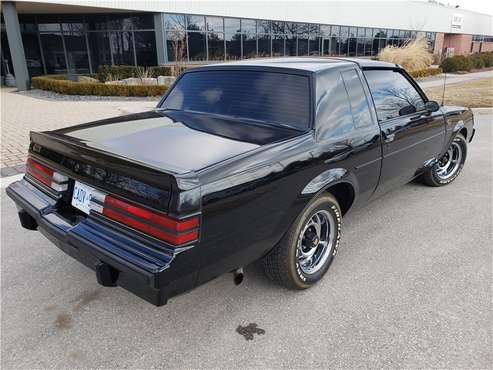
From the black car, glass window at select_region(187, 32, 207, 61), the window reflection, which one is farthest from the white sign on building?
the black car

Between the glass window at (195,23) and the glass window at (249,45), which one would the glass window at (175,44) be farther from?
the glass window at (249,45)

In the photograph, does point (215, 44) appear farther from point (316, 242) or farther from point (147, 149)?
point (147, 149)

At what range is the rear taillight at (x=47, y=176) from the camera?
2.55 metres

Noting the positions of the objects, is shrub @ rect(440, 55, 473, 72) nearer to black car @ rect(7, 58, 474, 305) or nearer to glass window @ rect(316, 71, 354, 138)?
black car @ rect(7, 58, 474, 305)

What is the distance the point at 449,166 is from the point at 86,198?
4.69m

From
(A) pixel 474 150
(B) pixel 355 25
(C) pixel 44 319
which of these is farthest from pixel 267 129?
(B) pixel 355 25

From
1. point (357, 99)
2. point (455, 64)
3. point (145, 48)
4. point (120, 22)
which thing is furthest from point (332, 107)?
point (455, 64)

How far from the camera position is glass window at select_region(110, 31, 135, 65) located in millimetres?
19828

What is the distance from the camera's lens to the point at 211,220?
6.52ft

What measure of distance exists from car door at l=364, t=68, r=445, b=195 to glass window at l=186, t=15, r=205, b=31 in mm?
17993

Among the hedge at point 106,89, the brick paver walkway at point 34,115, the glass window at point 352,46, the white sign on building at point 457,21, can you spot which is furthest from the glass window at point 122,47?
the white sign on building at point 457,21

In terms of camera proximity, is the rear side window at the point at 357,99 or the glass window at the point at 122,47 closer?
the rear side window at the point at 357,99

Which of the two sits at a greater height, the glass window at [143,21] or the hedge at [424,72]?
the glass window at [143,21]

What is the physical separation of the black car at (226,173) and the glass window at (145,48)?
17278 millimetres
